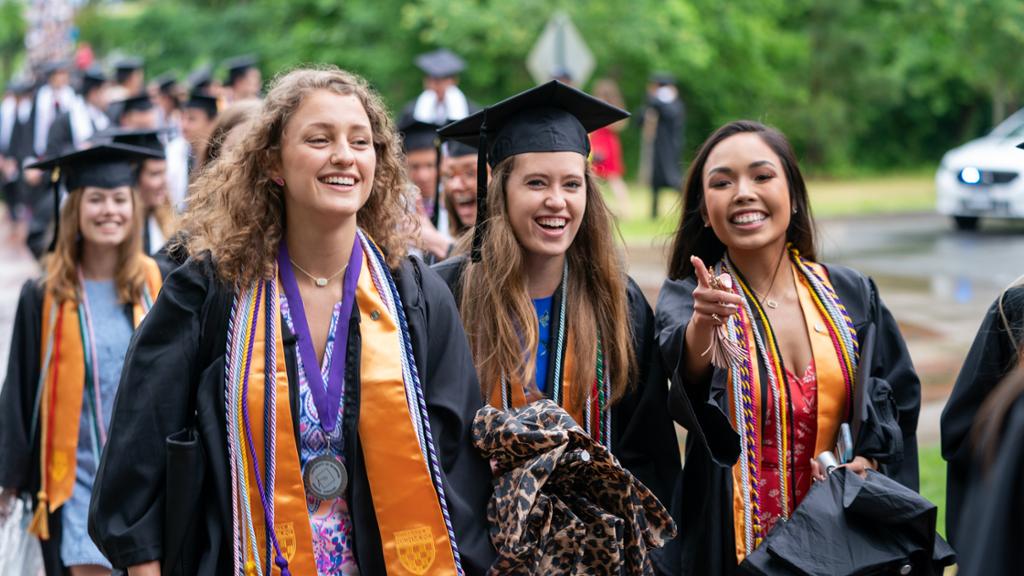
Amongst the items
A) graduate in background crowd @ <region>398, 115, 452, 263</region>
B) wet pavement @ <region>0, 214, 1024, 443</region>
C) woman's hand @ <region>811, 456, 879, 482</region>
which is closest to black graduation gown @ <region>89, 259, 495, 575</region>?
woman's hand @ <region>811, 456, 879, 482</region>

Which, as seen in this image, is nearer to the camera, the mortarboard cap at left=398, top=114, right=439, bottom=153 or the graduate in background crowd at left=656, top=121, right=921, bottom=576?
the graduate in background crowd at left=656, top=121, right=921, bottom=576

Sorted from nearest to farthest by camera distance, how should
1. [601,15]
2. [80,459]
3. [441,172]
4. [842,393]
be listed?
[842,393], [80,459], [441,172], [601,15]

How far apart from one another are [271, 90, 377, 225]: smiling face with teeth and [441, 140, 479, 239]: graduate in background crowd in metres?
2.08

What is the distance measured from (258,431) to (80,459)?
2052 millimetres

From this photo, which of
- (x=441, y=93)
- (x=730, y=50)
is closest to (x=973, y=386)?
(x=441, y=93)

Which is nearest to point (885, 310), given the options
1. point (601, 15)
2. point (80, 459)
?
point (80, 459)

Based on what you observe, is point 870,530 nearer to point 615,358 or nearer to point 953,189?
point 615,358

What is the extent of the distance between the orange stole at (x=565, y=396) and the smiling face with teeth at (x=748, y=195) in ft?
2.15

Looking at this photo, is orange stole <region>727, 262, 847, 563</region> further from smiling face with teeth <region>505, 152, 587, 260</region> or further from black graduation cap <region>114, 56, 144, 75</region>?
black graduation cap <region>114, 56, 144, 75</region>

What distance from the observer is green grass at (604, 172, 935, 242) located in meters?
20.1

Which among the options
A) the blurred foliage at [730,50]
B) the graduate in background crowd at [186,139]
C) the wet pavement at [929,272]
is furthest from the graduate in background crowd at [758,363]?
the blurred foliage at [730,50]

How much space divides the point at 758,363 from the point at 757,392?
0.31ft

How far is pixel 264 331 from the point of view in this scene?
3176 mm

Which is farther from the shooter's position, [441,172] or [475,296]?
[441,172]
